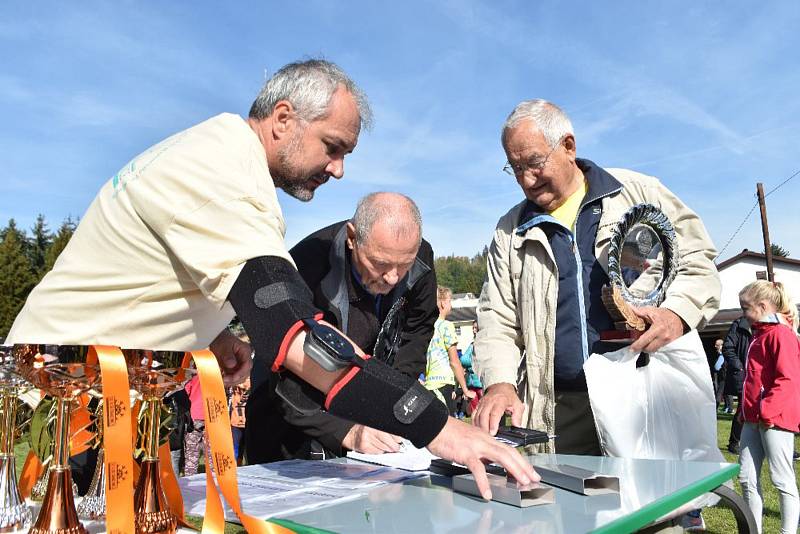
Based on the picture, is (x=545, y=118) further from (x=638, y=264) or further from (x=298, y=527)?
(x=298, y=527)

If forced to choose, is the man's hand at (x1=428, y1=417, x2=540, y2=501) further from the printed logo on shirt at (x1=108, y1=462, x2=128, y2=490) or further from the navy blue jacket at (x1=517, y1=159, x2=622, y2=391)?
the navy blue jacket at (x1=517, y1=159, x2=622, y2=391)

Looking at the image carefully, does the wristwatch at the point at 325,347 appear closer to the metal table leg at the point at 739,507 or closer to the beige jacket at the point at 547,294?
the metal table leg at the point at 739,507

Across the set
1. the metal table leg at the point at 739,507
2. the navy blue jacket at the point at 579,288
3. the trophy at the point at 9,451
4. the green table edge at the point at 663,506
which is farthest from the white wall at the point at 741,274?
the trophy at the point at 9,451

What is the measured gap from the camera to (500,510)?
1298 mm

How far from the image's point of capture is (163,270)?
4.77 ft

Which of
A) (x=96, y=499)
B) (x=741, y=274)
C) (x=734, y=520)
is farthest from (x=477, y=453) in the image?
(x=741, y=274)

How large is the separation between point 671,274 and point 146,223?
1902 millimetres

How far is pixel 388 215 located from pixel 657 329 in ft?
3.55

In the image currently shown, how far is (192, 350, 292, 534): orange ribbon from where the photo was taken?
4.22 ft

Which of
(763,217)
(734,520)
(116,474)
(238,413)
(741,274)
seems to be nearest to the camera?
(116,474)

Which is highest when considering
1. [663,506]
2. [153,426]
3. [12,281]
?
[12,281]

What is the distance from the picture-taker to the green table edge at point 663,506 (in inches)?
46.9

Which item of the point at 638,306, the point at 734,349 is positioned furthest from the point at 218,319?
the point at 734,349

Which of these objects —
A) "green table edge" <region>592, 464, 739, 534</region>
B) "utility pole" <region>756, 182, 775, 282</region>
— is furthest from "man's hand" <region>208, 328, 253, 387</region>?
"utility pole" <region>756, 182, 775, 282</region>
